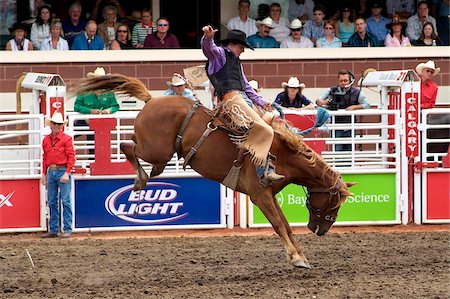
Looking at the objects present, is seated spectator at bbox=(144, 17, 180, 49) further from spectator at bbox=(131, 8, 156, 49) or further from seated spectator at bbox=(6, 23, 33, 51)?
seated spectator at bbox=(6, 23, 33, 51)

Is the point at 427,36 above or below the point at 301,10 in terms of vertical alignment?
below

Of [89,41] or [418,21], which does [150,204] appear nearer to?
[89,41]

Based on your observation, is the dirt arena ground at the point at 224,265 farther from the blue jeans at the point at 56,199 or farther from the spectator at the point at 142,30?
the spectator at the point at 142,30

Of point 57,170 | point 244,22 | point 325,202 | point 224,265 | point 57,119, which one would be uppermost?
point 244,22

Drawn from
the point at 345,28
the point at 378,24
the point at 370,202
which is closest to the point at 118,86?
the point at 370,202

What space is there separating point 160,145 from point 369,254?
7.31ft

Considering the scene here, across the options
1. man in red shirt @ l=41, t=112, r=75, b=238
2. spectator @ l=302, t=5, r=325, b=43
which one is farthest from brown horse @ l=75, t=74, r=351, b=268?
spectator @ l=302, t=5, r=325, b=43

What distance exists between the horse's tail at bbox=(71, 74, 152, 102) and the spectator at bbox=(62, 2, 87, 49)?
230 inches

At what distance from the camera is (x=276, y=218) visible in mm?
8812

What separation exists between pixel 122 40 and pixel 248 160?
6.98 meters

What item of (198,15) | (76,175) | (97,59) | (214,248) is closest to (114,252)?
(214,248)

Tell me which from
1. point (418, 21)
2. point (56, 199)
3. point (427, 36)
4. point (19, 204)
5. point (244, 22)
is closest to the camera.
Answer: point (56, 199)

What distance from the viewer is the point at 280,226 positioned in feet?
28.9

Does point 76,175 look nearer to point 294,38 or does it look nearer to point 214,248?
point 214,248
